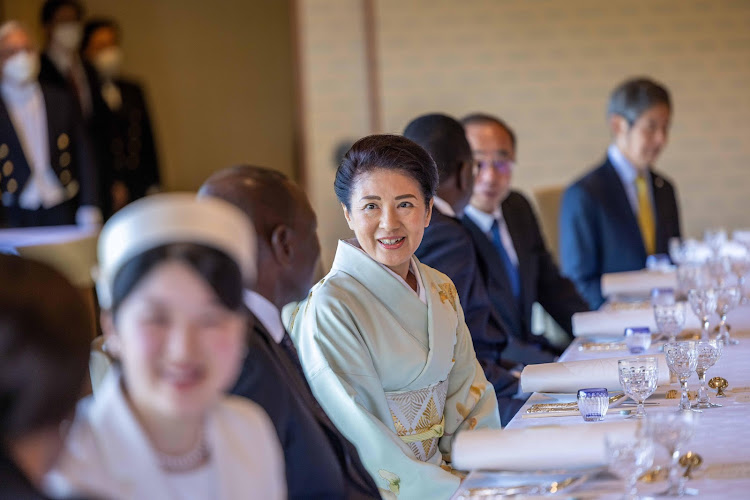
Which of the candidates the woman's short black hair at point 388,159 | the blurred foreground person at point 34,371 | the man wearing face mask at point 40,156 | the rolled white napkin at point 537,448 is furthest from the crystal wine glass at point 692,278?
the man wearing face mask at point 40,156

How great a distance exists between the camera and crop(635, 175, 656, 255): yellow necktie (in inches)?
176

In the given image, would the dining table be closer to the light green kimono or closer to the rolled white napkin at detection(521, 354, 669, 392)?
the rolled white napkin at detection(521, 354, 669, 392)

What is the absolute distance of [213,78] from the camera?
27.5ft

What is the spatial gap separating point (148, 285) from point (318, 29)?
17.3 ft

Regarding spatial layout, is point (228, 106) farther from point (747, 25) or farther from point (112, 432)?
point (112, 432)

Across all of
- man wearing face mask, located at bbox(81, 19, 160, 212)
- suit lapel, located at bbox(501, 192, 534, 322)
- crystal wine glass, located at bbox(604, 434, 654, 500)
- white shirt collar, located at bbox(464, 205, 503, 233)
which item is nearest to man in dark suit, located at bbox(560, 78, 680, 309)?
suit lapel, located at bbox(501, 192, 534, 322)

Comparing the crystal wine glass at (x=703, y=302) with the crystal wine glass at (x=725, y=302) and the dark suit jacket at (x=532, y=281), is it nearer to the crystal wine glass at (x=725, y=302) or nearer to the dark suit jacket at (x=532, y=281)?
the crystal wine glass at (x=725, y=302)

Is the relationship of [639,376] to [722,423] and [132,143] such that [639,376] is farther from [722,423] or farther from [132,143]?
[132,143]

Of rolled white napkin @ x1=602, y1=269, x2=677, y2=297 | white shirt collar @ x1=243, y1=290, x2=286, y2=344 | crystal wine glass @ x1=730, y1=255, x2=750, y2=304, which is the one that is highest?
white shirt collar @ x1=243, y1=290, x2=286, y2=344

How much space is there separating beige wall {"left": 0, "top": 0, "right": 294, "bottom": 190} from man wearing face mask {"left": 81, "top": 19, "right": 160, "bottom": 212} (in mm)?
933

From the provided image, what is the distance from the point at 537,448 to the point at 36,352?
0.84 m

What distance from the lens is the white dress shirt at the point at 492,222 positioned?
11.3 feet

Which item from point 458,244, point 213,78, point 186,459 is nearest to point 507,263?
point 458,244

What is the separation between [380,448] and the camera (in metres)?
1.97
